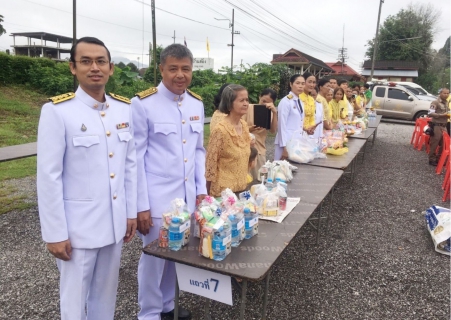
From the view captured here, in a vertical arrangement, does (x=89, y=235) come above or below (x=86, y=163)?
below

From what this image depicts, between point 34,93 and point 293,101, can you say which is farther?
point 34,93

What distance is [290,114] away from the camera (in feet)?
13.8

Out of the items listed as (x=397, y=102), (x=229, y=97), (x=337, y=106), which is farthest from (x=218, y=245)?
(x=397, y=102)

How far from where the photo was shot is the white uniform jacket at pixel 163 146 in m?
1.89

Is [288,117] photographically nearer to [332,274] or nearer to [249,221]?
[332,274]

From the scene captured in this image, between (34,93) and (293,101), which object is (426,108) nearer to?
(293,101)

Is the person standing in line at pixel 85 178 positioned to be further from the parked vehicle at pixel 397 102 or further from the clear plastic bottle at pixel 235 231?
the parked vehicle at pixel 397 102

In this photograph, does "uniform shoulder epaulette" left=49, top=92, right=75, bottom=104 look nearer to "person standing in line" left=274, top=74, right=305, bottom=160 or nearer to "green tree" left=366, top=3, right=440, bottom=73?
"person standing in line" left=274, top=74, right=305, bottom=160

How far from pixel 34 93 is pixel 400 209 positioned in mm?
12997

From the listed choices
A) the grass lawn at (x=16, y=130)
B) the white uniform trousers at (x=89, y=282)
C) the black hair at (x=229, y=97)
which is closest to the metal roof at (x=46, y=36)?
the grass lawn at (x=16, y=130)

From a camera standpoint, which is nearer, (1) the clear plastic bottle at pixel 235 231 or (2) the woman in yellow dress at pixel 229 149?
(1) the clear plastic bottle at pixel 235 231

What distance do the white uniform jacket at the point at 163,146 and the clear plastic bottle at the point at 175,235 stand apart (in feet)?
0.83

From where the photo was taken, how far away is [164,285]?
2.24m

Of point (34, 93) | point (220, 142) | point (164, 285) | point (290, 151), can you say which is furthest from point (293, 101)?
point (34, 93)
